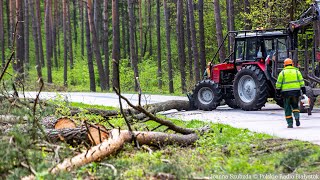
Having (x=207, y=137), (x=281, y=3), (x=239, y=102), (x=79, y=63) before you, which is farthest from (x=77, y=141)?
(x=79, y=63)

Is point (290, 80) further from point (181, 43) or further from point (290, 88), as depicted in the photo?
point (181, 43)

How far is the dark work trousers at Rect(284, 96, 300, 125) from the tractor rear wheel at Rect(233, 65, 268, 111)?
471 cm

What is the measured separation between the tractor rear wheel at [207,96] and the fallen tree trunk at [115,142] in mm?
9194

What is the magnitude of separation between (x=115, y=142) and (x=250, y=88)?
35.7 feet

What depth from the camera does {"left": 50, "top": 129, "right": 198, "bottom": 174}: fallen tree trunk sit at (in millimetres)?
8763

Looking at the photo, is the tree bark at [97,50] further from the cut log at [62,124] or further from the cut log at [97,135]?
the cut log at [97,135]

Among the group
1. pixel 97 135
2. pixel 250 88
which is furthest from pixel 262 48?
pixel 97 135

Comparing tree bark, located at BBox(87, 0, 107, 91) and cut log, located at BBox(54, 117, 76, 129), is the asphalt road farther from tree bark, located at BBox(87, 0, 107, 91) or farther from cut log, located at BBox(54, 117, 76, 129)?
tree bark, located at BBox(87, 0, 107, 91)

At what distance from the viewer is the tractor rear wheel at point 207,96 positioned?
20703 millimetres

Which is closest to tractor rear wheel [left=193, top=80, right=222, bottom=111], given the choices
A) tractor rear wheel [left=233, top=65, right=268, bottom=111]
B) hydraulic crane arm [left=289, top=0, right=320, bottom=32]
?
tractor rear wheel [left=233, top=65, right=268, bottom=111]

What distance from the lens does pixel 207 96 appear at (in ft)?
69.4

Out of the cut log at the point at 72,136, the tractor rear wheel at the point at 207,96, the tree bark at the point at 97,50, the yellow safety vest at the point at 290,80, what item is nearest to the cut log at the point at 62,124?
the cut log at the point at 72,136

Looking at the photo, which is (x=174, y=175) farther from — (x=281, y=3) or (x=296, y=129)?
(x=281, y=3)

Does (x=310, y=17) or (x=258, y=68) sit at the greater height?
(x=310, y=17)
